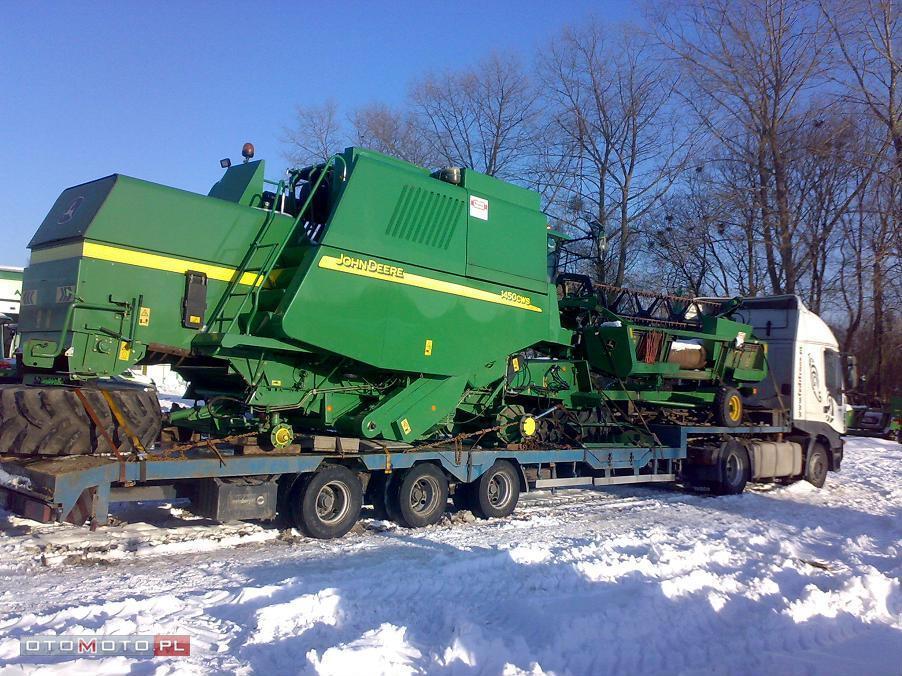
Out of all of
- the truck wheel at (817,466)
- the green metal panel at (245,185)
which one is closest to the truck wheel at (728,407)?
the truck wheel at (817,466)

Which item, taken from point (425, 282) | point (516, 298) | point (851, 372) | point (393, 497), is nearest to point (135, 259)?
point (425, 282)

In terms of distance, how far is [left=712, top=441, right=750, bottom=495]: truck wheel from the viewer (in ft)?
46.9

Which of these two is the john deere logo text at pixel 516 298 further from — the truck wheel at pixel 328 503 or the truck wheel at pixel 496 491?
the truck wheel at pixel 328 503

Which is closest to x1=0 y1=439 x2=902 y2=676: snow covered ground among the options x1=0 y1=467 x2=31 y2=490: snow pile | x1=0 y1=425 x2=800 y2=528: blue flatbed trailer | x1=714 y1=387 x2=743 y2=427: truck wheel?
x1=0 y1=425 x2=800 y2=528: blue flatbed trailer

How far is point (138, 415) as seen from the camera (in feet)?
25.8

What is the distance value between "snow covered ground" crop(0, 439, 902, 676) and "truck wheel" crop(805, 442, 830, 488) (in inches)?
247

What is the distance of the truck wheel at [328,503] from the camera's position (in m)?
8.73

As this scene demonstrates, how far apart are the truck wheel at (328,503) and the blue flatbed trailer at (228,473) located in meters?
0.13

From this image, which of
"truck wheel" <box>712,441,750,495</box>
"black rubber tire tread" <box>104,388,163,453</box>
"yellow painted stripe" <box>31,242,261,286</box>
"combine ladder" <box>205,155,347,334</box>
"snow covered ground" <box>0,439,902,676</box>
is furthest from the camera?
"truck wheel" <box>712,441,750,495</box>

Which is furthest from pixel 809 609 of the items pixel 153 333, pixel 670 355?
pixel 670 355

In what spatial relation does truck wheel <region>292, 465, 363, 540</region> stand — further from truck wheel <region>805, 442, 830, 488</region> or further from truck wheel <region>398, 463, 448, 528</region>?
truck wheel <region>805, 442, 830, 488</region>

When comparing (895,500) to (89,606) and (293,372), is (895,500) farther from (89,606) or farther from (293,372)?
(89,606)

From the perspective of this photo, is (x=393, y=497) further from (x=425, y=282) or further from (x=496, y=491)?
(x=425, y=282)

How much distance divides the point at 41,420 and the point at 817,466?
1503 cm
